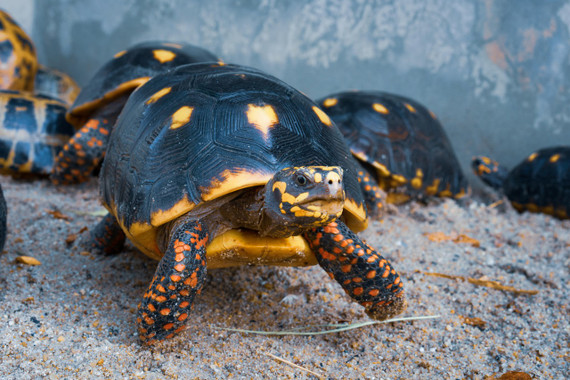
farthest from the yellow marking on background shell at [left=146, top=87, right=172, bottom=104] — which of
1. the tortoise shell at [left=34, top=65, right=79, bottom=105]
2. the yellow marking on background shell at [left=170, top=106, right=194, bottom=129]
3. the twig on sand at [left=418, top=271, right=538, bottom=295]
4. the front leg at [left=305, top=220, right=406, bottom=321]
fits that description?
the tortoise shell at [left=34, top=65, right=79, bottom=105]

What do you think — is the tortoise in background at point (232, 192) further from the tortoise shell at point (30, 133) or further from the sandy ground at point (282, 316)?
the tortoise shell at point (30, 133)

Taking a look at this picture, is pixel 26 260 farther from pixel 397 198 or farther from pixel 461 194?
pixel 461 194

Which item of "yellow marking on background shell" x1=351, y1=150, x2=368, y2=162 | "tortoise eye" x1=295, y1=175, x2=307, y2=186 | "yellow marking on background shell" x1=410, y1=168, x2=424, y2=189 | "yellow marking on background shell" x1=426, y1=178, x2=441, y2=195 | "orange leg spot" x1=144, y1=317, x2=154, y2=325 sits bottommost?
"yellow marking on background shell" x1=426, y1=178, x2=441, y2=195

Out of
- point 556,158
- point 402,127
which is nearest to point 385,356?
point 402,127

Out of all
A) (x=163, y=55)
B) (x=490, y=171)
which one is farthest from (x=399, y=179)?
(x=163, y=55)

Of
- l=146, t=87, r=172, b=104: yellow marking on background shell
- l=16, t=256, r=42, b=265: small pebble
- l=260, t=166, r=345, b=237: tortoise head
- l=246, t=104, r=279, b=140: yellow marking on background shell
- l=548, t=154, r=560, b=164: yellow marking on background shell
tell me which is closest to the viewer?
l=260, t=166, r=345, b=237: tortoise head

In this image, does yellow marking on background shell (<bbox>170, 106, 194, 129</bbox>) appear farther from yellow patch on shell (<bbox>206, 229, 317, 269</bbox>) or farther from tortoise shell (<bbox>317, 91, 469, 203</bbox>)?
tortoise shell (<bbox>317, 91, 469, 203</bbox>)
